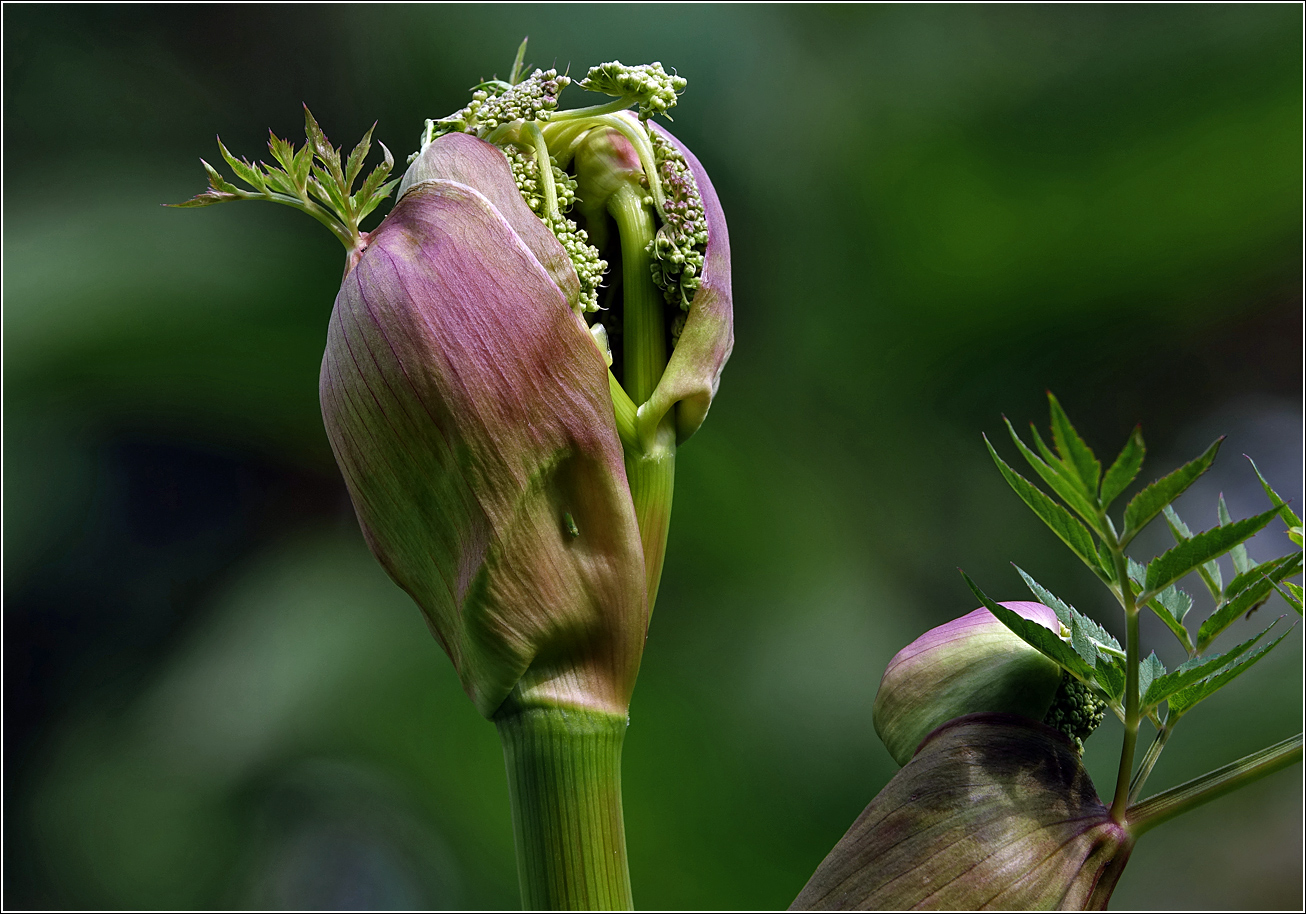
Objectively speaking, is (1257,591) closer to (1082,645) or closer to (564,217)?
(1082,645)

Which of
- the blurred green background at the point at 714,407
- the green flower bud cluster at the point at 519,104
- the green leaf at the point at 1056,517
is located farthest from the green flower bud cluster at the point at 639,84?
the blurred green background at the point at 714,407

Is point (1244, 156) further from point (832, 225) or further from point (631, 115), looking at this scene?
point (631, 115)

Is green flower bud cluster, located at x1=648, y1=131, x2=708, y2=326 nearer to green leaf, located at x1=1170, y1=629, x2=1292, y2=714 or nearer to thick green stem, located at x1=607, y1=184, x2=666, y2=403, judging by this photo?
thick green stem, located at x1=607, y1=184, x2=666, y2=403

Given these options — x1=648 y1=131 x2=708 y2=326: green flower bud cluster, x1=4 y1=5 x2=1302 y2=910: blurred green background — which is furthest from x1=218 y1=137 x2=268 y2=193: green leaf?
x1=4 y1=5 x2=1302 y2=910: blurred green background

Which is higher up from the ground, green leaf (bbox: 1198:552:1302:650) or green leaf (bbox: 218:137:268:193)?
green leaf (bbox: 218:137:268:193)

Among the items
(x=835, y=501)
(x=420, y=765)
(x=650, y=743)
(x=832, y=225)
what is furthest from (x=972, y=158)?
(x=420, y=765)

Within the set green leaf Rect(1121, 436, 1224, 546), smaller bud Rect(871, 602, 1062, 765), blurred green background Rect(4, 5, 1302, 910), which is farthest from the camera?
blurred green background Rect(4, 5, 1302, 910)

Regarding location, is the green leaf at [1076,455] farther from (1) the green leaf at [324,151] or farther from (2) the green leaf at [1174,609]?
(1) the green leaf at [324,151]
